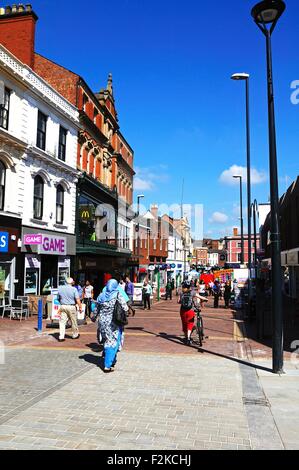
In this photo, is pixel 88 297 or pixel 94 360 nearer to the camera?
pixel 94 360

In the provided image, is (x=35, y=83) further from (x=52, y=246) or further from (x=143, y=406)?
(x=143, y=406)

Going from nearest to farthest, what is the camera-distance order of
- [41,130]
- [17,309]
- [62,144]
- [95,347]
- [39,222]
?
1. [95,347]
2. [17,309]
3. [39,222]
4. [41,130]
5. [62,144]

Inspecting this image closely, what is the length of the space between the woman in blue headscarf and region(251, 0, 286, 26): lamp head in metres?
6.00

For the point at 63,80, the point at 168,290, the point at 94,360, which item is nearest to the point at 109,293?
the point at 94,360

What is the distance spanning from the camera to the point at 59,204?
2267 centimetres

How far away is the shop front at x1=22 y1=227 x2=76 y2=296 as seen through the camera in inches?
736

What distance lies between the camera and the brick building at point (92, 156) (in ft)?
68.7

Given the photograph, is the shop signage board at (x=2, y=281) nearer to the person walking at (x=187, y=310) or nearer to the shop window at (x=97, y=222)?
the shop window at (x=97, y=222)

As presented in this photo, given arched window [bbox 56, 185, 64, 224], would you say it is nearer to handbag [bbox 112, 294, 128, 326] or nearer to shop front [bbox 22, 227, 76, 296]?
shop front [bbox 22, 227, 76, 296]

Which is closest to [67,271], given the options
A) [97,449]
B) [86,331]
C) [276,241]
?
[86,331]

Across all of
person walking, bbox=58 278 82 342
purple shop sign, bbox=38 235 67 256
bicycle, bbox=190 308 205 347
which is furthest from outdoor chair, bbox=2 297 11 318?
bicycle, bbox=190 308 205 347

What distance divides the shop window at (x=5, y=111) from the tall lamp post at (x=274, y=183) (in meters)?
12.2

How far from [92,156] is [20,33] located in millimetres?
9046
